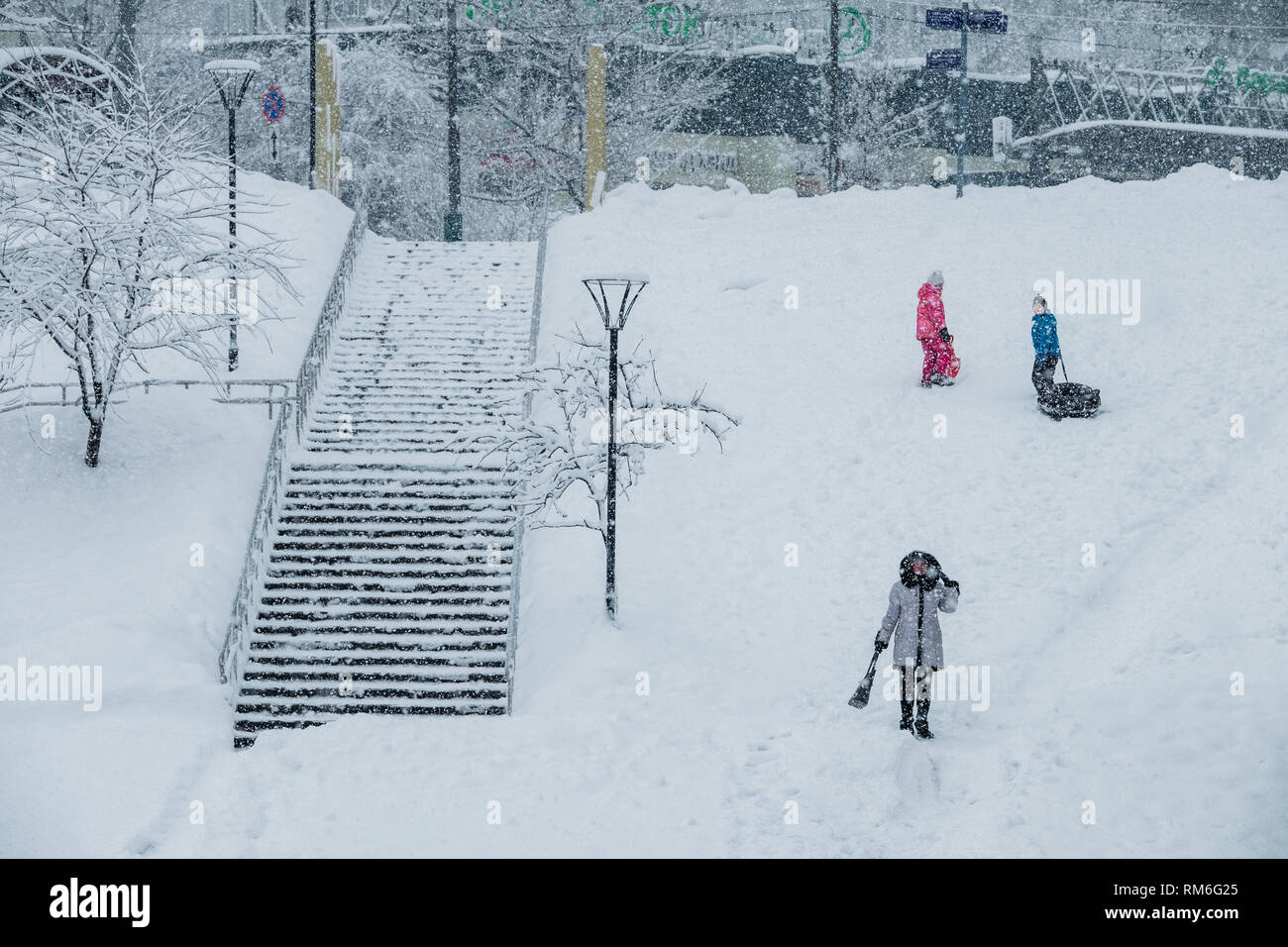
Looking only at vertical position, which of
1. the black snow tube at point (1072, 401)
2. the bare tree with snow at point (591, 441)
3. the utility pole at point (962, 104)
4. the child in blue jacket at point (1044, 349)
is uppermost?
the utility pole at point (962, 104)

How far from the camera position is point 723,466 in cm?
1698

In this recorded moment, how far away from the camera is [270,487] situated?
52.5ft

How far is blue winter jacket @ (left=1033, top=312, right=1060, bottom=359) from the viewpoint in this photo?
1683 centimetres

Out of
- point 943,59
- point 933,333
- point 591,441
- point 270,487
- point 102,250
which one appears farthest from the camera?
point 943,59

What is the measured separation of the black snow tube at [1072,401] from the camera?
1680cm

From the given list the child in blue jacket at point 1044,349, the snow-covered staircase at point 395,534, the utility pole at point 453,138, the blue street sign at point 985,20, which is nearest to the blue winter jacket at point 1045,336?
the child in blue jacket at point 1044,349

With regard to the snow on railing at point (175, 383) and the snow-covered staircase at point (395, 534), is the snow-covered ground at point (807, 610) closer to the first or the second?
the snow on railing at point (175, 383)

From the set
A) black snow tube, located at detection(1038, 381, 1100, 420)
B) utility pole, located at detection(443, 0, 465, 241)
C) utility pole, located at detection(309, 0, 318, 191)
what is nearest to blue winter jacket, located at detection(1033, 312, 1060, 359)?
black snow tube, located at detection(1038, 381, 1100, 420)

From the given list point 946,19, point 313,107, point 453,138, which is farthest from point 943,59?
point 313,107

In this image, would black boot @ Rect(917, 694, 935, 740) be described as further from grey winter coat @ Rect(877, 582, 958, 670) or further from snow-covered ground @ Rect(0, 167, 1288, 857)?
grey winter coat @ Rect(877, 582, 958, 670)

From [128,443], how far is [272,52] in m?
28.0

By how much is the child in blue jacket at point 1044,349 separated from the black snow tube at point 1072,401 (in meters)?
0.10

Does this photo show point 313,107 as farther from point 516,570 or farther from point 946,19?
point 516,570

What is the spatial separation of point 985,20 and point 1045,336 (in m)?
9.48
